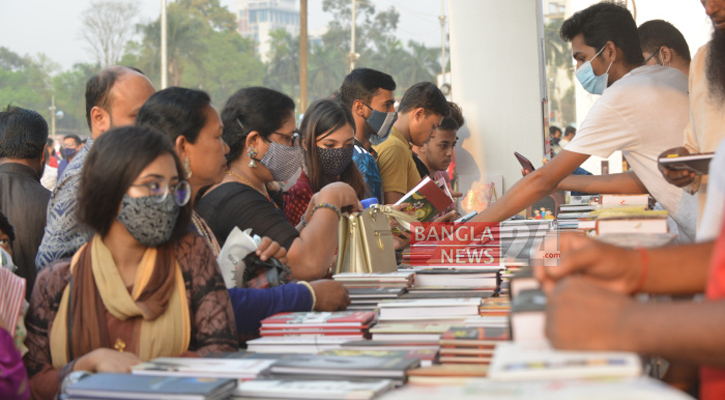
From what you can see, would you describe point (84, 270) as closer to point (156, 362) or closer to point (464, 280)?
point (156, 362)

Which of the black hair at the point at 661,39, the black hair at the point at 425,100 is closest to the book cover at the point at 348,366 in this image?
the black hair at the point at 661,39

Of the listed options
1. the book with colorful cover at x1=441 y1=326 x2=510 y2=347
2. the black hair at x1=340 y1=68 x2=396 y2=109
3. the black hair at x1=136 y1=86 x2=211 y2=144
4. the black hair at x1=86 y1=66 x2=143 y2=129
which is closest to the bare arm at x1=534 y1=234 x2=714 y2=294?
the book with colorful cover at x1=441 y1=326 x2=510 y2=347

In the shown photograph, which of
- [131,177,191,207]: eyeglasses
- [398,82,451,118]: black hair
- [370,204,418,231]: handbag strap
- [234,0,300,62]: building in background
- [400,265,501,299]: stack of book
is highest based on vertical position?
[234,0,300,62]: building in background

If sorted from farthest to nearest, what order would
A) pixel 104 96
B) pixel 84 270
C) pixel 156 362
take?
pixel 104 96, pixel 84 270, pixel 156 362

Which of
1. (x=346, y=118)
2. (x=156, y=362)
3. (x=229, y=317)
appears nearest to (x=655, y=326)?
(x=156, y=362)

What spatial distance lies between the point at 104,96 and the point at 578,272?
2.51 meters

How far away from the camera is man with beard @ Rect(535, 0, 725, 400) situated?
1169mm

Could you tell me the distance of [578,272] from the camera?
133 centimetres

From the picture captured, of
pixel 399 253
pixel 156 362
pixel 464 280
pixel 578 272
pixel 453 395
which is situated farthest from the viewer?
pixel 399 253

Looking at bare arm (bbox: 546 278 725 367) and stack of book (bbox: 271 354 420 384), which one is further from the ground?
bare arm (bbox: 546 278 725 367)

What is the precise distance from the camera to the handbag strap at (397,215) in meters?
3.34

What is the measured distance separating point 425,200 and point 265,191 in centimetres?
78

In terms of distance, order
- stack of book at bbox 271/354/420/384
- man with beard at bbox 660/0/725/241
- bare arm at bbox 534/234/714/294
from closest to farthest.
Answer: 1. bare arm at bbox 534/234/714/294
2. stack of book at bbox 271/354/420/384
3. man with beard at bbox 660/0/725/241

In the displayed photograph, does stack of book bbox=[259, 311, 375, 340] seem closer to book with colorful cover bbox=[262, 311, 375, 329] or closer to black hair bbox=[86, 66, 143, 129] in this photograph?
book with colorful cover bbox=[262, 311, 375, 329]
